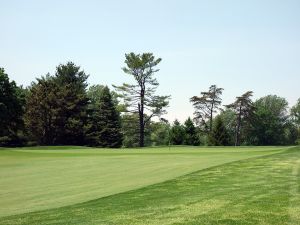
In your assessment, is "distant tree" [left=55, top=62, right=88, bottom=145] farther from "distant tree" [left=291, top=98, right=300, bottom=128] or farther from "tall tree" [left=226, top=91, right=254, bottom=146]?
"distant tree" [left=291, top=98, right=300, bottom=128]

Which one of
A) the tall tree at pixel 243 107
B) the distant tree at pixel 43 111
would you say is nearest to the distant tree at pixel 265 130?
the tall tree at pixel 243 107

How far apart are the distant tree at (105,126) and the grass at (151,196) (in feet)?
182

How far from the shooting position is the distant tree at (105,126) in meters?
72.1

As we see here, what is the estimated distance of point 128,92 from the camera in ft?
236

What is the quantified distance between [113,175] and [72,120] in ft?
185

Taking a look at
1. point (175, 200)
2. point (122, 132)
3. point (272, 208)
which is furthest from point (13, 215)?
point (122, 132)

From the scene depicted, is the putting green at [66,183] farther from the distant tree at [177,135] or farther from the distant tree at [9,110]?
the distant tree at [177,135]

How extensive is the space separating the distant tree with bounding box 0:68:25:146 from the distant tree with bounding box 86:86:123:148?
460 inches

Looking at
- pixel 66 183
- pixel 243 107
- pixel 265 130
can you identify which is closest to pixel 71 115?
pixel 243 107

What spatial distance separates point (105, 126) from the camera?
73250 mm

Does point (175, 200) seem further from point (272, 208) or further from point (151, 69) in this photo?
point (151, 69)

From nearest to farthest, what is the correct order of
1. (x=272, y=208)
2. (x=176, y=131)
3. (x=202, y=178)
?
(x=272, y=208), (x=202, y=178), (x=176, y=131)

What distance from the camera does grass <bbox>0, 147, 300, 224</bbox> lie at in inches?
314

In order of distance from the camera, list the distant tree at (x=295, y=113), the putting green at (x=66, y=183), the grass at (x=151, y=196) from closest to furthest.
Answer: the grass at (x=151, y=196)
the putting green at (x=66, y=183)
the distant tree at (x=295, y=113)
